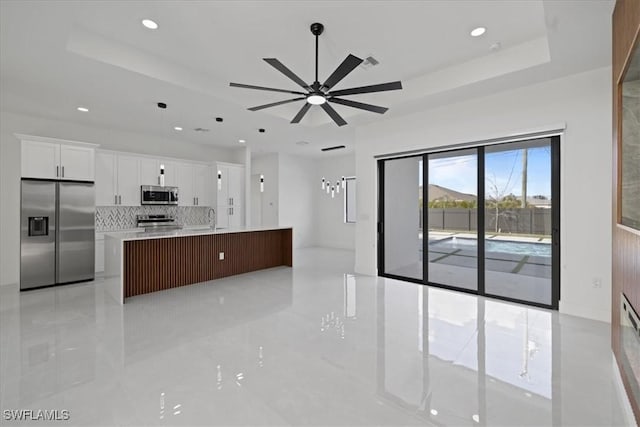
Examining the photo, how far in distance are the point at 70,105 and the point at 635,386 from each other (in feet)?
23.8

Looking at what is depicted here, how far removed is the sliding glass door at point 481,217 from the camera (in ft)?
13.3

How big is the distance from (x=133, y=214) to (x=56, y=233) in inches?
61.2

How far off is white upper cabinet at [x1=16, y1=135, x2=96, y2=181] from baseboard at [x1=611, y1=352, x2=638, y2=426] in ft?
24.1

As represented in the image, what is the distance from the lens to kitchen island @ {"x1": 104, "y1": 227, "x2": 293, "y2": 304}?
173 inches

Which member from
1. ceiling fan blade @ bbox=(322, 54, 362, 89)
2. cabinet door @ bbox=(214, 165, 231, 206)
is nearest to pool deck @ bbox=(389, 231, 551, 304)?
ceiling fan blade @ bbox=(322, 54, 362, 89)

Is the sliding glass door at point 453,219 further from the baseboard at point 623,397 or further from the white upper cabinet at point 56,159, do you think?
the white upper cabinet at point 56,159

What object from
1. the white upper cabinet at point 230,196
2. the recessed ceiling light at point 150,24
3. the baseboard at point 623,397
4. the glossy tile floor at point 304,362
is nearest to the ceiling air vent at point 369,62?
the recessed ceiling light at point 150,24

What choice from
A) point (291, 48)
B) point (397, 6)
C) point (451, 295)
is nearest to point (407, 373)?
point (451, 295)

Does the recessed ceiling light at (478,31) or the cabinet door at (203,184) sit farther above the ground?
the recessed ceiling light at (478,31)

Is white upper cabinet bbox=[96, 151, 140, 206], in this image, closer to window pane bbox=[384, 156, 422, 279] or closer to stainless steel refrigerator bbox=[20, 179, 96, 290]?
stainless steel refrigerator bbox=[20, 179, 96, 290]

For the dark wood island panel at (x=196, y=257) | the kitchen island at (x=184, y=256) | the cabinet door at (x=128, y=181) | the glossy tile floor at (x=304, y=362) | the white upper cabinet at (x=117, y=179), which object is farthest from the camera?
the cabinet door at (x=128, y=181)

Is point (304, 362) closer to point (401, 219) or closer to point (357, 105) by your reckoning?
point (357, 105)

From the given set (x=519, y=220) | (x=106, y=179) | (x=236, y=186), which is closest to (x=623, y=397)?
(x=519, y=220)

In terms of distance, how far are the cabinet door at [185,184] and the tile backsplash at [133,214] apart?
0.33 metres
